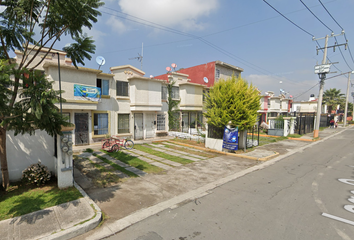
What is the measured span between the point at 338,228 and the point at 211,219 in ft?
9.71

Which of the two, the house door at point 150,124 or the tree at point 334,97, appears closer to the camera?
the house door at point 150,124

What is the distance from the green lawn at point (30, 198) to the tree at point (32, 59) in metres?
0.57

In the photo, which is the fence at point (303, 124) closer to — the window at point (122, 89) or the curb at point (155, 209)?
the curb at point (155, 209)

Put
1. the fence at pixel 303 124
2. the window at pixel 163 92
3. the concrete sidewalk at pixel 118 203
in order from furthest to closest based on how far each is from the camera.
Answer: the fence at pixel 303 124
the window at pixel 163 92
the concrete sidewalk at pixel 118 203

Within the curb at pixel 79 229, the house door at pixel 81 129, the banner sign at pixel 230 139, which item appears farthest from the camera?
the house door at pixel 81 129

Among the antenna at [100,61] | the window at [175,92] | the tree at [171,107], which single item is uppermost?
the antenna at [100,61]

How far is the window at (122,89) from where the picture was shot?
→ 1639 cm

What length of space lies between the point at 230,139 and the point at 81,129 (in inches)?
443

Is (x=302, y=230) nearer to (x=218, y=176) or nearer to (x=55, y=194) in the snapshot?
(x=218, y=176)

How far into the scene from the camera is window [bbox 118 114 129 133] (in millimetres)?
16531

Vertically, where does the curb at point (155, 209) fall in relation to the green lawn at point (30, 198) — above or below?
below

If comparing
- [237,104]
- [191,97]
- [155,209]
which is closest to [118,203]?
[155,209]

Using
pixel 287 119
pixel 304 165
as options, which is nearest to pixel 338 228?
pixel 304 165

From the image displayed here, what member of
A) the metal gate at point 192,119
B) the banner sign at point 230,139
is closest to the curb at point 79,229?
the banner sign at point 230,139
